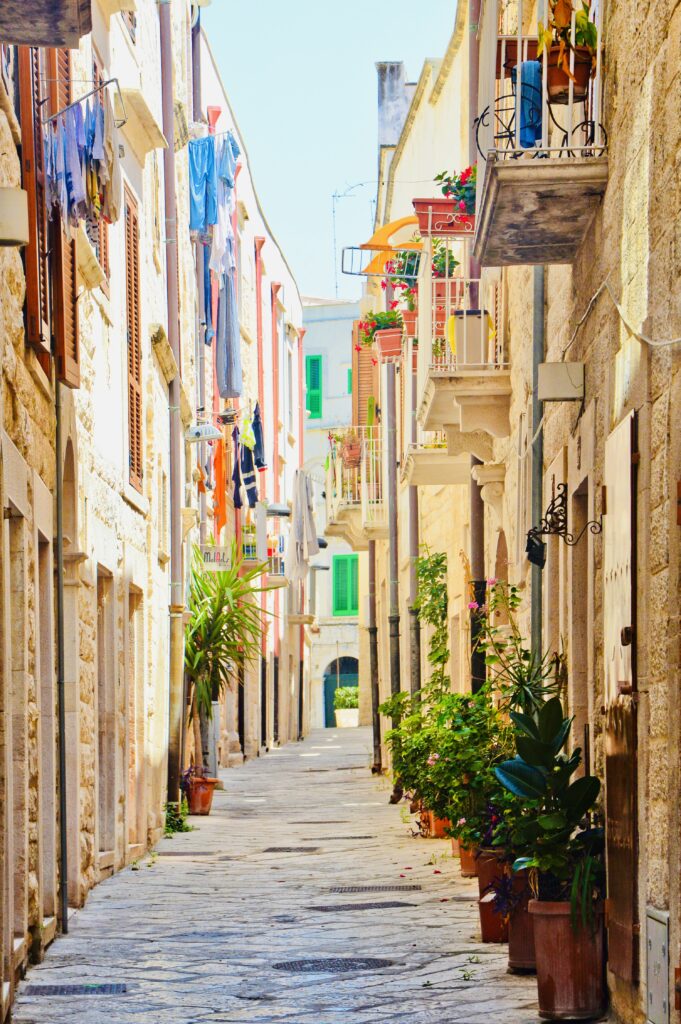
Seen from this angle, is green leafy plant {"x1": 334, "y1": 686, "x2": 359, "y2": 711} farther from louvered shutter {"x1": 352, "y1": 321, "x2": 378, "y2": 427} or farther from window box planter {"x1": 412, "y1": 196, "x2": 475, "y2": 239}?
window box planter {"x1": 412, "y1": 196, "x2": 475, "y2": 239}

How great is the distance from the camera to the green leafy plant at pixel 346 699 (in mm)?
49406

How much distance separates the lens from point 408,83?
31422mm

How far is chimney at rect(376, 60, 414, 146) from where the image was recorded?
3128cm

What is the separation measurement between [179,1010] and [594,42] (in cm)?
482

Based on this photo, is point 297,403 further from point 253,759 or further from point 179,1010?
point 179,1010

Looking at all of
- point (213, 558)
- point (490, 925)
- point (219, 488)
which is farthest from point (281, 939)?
point (219, 488)

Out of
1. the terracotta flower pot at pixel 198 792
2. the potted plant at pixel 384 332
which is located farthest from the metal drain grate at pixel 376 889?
the potted plant at pixel 384 332

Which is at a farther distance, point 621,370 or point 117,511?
point 117,511

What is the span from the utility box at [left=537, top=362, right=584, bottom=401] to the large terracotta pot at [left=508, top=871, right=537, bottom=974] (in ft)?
7.64

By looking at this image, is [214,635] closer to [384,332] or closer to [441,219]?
[384,332]

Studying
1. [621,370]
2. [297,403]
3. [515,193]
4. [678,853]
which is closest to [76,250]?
[515,193]

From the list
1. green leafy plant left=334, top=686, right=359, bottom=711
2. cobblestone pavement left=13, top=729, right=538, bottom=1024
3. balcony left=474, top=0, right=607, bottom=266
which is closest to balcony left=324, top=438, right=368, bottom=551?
cobblestone pavement left=13, top=729, right=538, bottom=1024

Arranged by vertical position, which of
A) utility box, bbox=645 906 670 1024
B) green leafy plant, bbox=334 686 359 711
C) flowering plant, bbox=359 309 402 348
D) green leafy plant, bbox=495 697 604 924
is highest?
flowering plant, bbox=359 309 402 348

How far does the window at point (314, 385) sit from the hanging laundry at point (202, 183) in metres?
30.5
